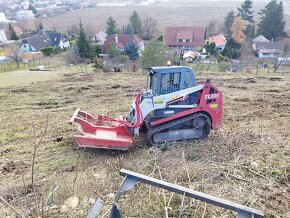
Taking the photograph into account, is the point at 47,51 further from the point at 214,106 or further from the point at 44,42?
the point at 214,106

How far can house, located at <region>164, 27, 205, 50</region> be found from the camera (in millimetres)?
38669

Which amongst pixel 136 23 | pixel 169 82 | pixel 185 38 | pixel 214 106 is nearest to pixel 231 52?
pixel 185 38

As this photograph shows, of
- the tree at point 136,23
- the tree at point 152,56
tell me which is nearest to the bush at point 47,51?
the tree at point 136,23

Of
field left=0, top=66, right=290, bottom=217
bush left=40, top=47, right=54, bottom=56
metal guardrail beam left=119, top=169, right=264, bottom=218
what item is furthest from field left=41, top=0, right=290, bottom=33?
metal guardrail beam left=119, top=169, right=264, bottom=218

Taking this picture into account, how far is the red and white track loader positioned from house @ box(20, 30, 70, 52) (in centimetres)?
3544

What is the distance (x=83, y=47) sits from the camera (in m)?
28.4

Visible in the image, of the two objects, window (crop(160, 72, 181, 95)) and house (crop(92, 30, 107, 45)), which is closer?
window (crop(160, 72, 181, 95))

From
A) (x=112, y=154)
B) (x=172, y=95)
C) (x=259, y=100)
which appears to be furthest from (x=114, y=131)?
(x=259, y=100)

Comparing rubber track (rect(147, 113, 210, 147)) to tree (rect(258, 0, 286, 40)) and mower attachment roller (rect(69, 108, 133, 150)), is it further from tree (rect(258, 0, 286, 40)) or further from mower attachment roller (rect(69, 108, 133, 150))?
tree (rect(258, 0, 286, 40))

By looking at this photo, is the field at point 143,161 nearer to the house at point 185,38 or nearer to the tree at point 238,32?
the tree at point 238,32

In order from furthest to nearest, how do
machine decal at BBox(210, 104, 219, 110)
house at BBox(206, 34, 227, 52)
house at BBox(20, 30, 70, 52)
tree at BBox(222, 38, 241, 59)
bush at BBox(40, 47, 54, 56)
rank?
house at BBox(20, 30, 70, 52) < bush at BBox(40, 47, 54, 56) < house at BBox(206, 34, 227, 52) < tree at BBox(222, 38, 241, 59) < machine decal at BBox(210, 104, 219, 110)

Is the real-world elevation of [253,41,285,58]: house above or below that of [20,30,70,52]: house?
above

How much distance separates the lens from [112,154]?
21.3 feet

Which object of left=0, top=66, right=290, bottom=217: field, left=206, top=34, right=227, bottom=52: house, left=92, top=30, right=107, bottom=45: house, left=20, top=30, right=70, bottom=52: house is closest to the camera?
left=0, top=66, right=290, bottom=217: field
